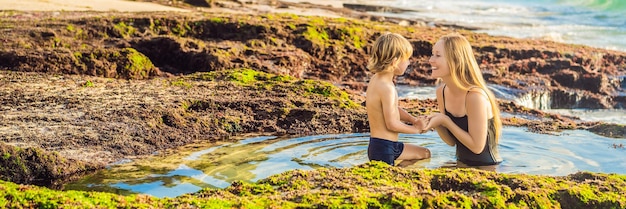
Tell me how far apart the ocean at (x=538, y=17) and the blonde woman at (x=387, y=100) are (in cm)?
1756

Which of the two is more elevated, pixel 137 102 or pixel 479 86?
pixel 479 86

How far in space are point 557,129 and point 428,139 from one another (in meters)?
1.70

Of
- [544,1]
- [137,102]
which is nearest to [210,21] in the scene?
[137,102]

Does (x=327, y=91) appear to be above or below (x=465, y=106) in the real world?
below

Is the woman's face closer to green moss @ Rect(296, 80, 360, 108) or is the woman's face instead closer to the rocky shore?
the rocky shore

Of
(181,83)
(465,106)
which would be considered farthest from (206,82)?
(465,106)

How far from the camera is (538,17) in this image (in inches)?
1321

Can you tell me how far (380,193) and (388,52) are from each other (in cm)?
198

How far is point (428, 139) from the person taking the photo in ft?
27.6

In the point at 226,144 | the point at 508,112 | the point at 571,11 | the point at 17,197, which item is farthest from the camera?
the point at 571,11

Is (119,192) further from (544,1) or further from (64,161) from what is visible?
(544,1)

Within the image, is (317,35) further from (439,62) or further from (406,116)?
(439,62)

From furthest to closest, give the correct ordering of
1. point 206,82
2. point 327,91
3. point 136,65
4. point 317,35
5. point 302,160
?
point 317,35 → point 136,65 → point 206,82 → point 327,91 → point 302,160

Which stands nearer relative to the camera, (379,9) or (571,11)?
(379,9)
